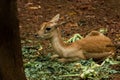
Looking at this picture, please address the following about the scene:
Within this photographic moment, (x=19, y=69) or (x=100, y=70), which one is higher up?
(x=19, y=69)

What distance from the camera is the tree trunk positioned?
5.09 meters

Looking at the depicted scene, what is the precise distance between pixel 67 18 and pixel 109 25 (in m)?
1.15

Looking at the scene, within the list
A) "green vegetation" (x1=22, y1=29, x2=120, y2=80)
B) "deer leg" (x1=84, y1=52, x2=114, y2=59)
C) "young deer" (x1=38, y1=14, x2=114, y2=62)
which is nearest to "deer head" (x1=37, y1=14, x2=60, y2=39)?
"young deer" (x1=38, y1=14, x2=114, y2=62)

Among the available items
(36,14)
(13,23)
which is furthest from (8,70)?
(36,14)

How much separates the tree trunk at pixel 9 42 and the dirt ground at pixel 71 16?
3.99 meters

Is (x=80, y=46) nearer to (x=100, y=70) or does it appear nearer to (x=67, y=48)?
(x=67, y=48)

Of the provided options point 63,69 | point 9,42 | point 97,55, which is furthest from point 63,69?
point 9,42

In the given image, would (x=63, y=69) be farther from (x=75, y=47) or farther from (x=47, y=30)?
(x=47, y=30)

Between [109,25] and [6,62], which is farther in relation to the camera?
[109,25]

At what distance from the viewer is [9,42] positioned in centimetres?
518

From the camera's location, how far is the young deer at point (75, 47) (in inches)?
339

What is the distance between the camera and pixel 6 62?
524 cm

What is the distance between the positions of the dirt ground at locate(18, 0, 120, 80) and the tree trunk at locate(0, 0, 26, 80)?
3.99 m

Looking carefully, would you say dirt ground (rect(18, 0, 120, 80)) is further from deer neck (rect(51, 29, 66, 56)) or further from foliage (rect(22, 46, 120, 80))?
foliage (rect(22, 46, 120, 80))
